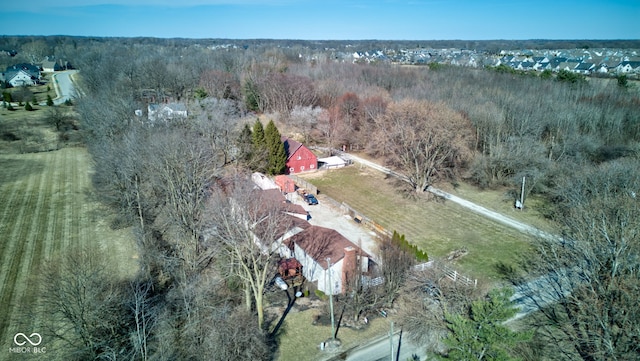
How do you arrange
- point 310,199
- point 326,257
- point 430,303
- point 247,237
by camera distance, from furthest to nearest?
point 310,199 → point 326,257 → point 430,303 → point 247,237

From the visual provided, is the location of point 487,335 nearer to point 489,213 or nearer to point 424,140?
point 489,213

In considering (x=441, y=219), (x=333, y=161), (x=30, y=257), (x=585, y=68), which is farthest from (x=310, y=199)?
(x=585, y=68)

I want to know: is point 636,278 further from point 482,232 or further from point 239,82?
point 239,82

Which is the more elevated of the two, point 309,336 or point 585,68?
point 585,68

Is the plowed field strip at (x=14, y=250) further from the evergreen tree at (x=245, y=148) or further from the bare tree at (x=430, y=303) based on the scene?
the bare tree at (x=430, y=303)

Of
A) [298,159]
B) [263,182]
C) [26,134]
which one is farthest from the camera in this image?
[26,134]

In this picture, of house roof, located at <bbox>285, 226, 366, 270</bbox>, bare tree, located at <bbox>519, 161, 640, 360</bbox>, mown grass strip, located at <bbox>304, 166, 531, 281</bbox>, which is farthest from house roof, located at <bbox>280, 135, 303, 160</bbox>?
bare tree, located at <bbox>519, 161, 640, 360</bbox>

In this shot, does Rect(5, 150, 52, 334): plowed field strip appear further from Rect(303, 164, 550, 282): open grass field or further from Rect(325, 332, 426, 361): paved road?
Rect(303, 164, 550, 282): open grass field
